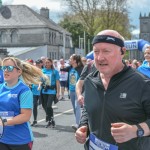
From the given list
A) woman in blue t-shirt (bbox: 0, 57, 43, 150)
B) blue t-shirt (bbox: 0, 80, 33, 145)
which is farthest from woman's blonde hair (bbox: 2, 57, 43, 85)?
blue t-shirt (bbox: 0, 80, 33, 145)

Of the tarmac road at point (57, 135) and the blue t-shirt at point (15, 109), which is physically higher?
the blue t-shirt at point (15, 109)

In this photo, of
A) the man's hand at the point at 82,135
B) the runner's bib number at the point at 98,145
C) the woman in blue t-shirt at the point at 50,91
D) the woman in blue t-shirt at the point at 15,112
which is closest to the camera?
the runner's bib number at the point at 98,145

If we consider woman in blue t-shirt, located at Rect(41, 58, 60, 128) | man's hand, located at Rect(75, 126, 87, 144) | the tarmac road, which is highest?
man's hand, located at Rect(75, 126, 87, 144)

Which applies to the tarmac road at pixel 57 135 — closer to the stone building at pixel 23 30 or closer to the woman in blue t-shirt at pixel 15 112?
the woman in blue t-shirt at pixel 15 112

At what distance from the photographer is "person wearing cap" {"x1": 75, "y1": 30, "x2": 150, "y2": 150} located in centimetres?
326

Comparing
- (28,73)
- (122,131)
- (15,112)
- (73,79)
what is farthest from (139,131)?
(73,79)

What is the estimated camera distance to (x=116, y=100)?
3318 millimetres

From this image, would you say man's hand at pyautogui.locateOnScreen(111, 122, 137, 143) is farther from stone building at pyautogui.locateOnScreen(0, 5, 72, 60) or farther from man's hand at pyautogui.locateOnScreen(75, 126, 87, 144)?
stone building at pyautogui.locateOnScreen(0, 5, 72, 60)

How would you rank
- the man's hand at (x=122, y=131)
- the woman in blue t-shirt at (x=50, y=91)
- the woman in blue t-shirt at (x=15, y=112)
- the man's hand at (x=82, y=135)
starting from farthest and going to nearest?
1. the woman in blue t-shirt at (x=50, y=91)
2. the woman in blue t-shirt at (x=15, y=112)
3. the man's hand at (x=82, y=135)
4. the man's hand at (x=122, y=131)

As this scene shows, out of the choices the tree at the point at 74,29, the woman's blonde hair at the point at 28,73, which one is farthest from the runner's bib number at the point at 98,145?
the tree at the point at 74,29

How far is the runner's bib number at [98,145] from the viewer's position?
3375mm

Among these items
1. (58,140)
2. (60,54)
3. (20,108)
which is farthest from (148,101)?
(60,54)

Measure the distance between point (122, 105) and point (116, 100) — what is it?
0.22 feet

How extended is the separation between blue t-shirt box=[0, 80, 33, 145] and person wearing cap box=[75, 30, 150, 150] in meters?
1.43
